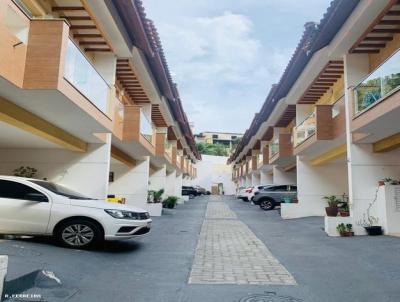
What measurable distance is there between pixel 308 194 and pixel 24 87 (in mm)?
14236

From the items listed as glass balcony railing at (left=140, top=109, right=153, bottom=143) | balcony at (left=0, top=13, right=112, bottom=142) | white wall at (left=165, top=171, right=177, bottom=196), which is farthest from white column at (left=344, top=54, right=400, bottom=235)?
white wall at (left=165, top=171, right=177, bottom=196)

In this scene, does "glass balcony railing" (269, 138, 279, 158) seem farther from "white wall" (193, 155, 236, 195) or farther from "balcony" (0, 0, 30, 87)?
"white wall" (193, 155, 236, 195)

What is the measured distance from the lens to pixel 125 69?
14.2 m

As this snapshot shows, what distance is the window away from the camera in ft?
27.6

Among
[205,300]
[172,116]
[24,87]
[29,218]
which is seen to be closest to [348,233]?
[205,300]

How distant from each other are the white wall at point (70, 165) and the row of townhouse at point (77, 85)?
0.03 m

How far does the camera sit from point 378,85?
9641mm

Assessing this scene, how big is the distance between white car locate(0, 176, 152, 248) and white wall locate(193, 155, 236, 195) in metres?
57.0

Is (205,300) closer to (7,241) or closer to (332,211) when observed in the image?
(7,241)

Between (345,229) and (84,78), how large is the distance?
8.77 meters

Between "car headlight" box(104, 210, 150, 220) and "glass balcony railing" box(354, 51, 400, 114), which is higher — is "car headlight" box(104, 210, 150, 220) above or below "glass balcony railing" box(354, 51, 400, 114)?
below

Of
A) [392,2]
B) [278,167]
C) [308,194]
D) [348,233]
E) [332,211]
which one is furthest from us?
[278,167]

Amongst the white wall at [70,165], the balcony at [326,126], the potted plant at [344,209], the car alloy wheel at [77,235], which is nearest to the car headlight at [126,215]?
the car alloy wheel at [77,235]

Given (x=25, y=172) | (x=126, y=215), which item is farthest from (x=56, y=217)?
(x=25, y=172)
